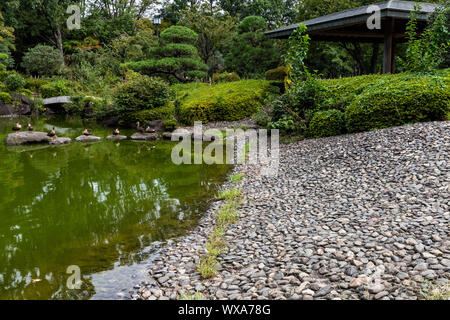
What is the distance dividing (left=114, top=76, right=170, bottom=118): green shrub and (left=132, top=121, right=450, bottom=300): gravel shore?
836 centimetres

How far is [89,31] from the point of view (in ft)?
92.2

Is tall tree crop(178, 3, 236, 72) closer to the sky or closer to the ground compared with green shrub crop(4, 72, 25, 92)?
closer to the sky

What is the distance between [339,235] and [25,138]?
10694 millimetres

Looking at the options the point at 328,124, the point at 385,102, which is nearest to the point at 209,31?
the point at 328,124

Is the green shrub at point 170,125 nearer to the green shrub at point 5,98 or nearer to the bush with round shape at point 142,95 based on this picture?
the bush with round shape at point 142,95

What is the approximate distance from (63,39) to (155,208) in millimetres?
28638

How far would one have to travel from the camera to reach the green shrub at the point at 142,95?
13.2 m

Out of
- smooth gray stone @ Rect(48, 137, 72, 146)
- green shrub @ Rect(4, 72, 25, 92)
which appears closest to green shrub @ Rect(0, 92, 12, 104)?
green shrub @ Rect(4, 72, 25, 92)

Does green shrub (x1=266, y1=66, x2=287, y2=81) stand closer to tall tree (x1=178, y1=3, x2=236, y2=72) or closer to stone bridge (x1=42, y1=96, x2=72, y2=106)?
tall tree (x1=178, y1=3, x2=236, y2=72)

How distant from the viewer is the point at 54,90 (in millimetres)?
19812

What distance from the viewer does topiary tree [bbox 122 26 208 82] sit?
17.8 m

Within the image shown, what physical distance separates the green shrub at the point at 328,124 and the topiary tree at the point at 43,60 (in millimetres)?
21287

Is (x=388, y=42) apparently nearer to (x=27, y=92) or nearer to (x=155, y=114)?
(x=155, y=114)
